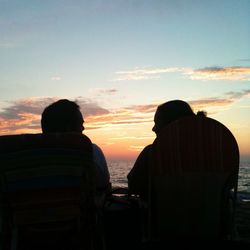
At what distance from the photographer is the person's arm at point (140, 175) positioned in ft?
13.3

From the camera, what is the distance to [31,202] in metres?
3.33

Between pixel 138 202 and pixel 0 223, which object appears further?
pixel 138 202

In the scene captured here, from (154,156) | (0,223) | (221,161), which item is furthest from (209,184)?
(0,223)

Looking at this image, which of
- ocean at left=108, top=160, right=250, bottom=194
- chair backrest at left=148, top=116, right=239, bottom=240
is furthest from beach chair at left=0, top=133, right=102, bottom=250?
ocean at left=108, top=160, right=250, bottom=194

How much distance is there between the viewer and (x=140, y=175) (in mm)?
4043

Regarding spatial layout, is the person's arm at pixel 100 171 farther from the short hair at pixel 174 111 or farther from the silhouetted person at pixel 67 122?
the short hair at pixel 174 111

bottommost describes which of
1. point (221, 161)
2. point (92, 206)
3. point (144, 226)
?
point (144, 226)

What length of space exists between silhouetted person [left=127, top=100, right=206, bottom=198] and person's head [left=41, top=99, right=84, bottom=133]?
770 mm

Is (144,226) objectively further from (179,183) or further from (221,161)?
(221,161)

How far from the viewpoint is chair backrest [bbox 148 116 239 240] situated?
3660 millimetres

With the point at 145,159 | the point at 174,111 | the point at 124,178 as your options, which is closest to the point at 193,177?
the point at 145,159

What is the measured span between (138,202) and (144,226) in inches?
9.6

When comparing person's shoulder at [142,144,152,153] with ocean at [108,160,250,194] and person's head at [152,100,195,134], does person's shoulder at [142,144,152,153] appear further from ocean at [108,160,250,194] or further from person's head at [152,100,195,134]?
ocean at [108,160,250,194]

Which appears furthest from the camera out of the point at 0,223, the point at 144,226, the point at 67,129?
the point at 67,129
